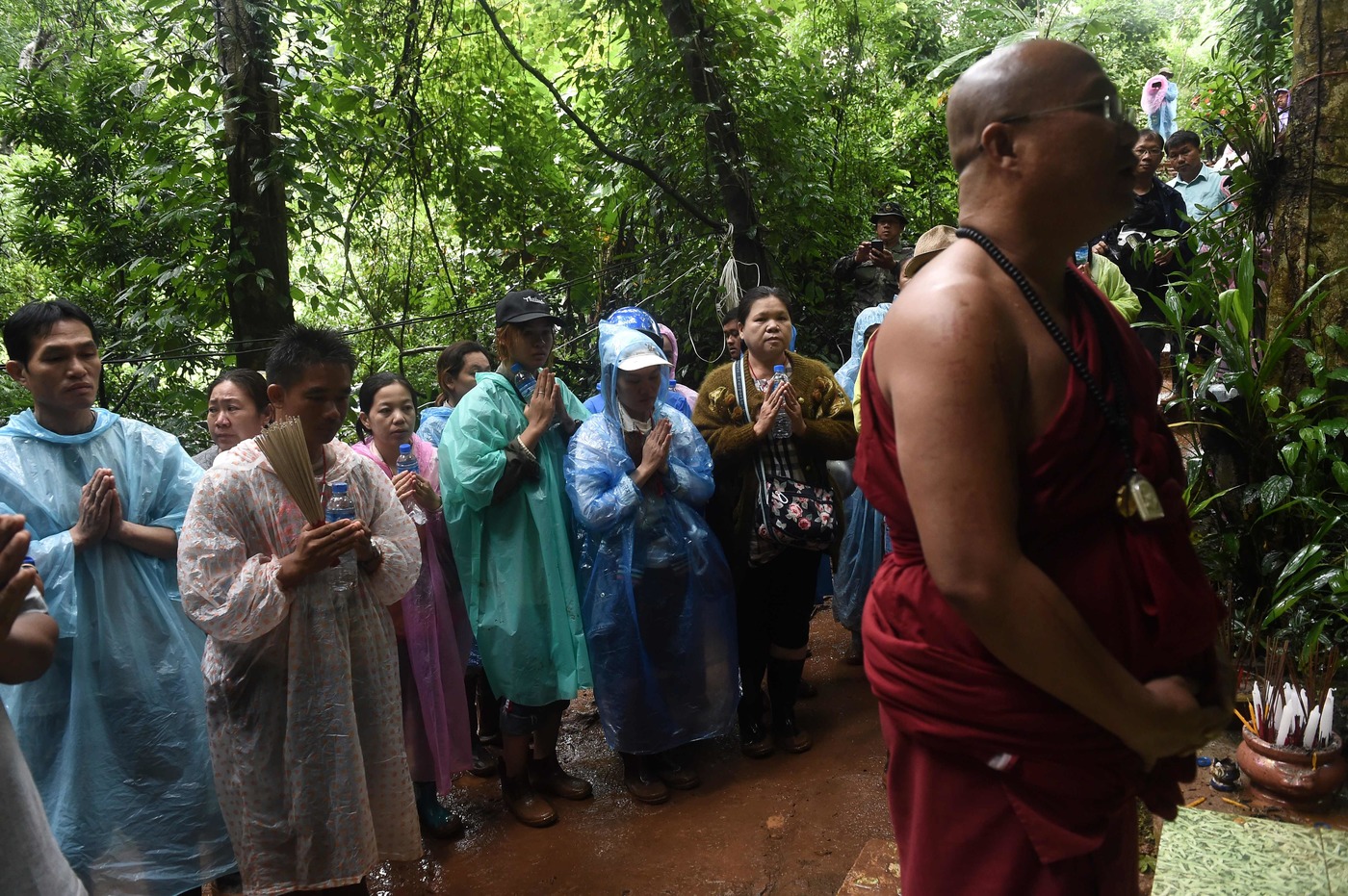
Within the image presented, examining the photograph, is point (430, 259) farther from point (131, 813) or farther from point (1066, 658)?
point (1066, 658)

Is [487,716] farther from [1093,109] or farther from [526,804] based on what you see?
[1093,109]

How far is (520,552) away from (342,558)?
1.05m

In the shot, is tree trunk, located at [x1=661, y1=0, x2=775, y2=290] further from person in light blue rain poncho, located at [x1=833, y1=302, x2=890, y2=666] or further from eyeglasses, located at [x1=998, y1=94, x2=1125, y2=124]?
eyeglasses, located at [x1=998, y1=94, x2=1125, y2=124]

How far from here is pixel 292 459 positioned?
267cm

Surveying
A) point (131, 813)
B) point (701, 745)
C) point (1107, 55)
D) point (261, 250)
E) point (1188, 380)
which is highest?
point (1107, 55)

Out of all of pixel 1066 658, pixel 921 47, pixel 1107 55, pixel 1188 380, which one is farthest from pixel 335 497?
pixel 1107 55

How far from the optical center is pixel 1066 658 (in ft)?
4.12

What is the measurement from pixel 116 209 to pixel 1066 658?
269 inches

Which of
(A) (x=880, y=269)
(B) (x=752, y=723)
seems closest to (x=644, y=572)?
(B) (x=752, y=723)

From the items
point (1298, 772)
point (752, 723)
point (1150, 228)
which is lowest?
point (752, 723)

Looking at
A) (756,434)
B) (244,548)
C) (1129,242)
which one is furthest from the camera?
(1129,242)

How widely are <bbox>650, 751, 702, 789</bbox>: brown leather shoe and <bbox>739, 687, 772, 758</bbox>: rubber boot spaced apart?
12.9 inches

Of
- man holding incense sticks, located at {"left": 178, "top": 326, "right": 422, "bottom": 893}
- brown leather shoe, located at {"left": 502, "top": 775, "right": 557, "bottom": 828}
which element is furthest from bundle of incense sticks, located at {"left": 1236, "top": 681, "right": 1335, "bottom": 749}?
man holding incense sticks, located at {"left": 178, "top": 326, "right": 422, "bottom": 893}

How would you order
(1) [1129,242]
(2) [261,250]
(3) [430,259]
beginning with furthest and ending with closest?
1. (3) [430,259]
2. (1) [1129,242]
3. (2) [261,250]
